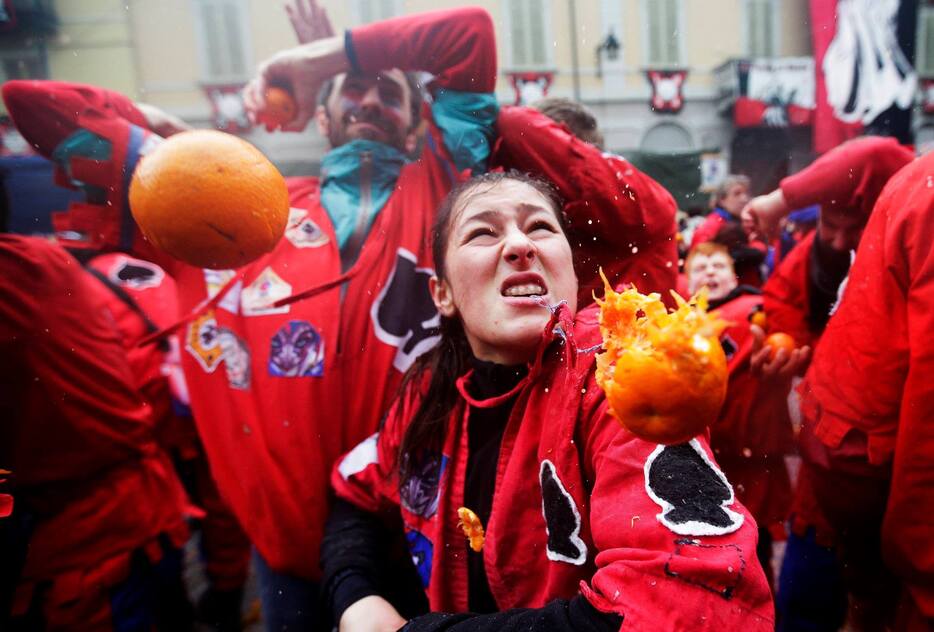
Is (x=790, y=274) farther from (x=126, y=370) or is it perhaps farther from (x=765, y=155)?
(x=126, y=370)

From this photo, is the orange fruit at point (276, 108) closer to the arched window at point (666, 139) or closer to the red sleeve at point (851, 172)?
the arched window at point (666, 139)

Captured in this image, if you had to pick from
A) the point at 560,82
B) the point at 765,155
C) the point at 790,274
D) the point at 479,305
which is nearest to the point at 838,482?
the point at 790,274

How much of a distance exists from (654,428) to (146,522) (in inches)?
56.7

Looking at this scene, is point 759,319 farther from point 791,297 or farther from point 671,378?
point 671,378

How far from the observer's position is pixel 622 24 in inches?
32.4

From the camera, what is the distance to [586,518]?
670 mm

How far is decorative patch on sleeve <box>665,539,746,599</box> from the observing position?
0.50 meters

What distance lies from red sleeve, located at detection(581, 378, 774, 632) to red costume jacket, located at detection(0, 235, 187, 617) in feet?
3.63

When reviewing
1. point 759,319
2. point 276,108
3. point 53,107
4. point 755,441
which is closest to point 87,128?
point 53,107

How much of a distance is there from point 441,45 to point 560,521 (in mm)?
823

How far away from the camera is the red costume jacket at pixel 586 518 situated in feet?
1.67

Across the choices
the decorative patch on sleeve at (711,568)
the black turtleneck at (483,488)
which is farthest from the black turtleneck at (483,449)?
the decorative patch on sleeve at (711,568)

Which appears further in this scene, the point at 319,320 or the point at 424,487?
the point at 319,320

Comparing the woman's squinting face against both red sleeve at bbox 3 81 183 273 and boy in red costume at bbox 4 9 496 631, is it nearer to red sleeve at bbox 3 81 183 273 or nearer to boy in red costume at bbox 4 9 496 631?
boy in red costume at bbox 4 9 496 631
